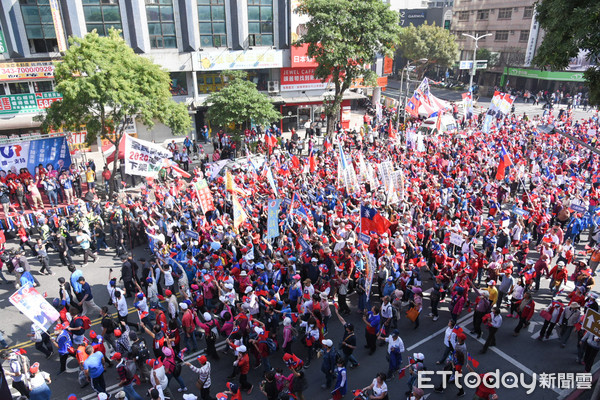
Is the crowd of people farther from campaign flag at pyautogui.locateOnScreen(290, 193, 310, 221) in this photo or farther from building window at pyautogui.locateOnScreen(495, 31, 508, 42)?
building window at pyautogui.locateOnScreen(495, 31, 508, 42)

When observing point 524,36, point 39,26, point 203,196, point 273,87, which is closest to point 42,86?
point 39,26

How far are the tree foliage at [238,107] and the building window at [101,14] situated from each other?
32.5 ft

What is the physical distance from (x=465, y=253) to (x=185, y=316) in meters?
8.61

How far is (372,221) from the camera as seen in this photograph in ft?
44.0

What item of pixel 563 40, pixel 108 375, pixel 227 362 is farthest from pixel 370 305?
pixel 563 40

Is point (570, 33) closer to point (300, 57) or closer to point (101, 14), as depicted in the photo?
point (300, 57)

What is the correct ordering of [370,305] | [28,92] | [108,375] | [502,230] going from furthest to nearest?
[28,92], [502,230], [370,305], [108,375]

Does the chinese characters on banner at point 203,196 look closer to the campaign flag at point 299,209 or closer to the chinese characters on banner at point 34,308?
the campaign flag at point 299,209

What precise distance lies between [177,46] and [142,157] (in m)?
18.4

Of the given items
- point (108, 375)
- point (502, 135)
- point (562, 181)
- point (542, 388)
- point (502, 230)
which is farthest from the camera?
point (502, 135)

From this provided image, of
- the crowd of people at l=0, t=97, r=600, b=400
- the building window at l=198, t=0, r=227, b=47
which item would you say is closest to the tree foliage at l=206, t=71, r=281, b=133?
the crowd of people at l=0, t=97, r=600, b=400

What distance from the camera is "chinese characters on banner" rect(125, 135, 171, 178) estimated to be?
54.7 feet

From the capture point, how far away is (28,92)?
30000 mm

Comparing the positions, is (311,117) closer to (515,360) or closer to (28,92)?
(28,92)
